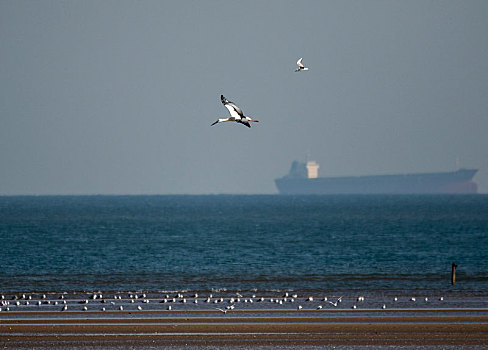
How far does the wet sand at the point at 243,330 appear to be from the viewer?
2331 centimetres

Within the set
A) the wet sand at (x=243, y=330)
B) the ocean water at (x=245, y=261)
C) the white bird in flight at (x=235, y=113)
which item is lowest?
the ocean water at (x=245, y=261)

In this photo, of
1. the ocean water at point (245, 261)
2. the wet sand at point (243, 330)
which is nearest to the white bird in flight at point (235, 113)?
the wet sand at point (243, 330)

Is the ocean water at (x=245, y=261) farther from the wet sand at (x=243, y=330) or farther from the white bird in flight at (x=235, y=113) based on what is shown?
the white bird in flight at (x=235, y=113)

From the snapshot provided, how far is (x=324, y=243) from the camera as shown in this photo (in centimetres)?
7562

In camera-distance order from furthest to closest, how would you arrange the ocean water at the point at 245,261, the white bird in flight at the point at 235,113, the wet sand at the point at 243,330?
the ocean water at the point at 245,261 < the wet sand at the point at 243,330 < the white bird in flight at the point at 235,113

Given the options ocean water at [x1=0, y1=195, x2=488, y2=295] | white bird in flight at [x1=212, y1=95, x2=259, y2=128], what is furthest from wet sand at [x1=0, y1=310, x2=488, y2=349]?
ocean water at [x1=0, y1=195, x2=488, y2=295]

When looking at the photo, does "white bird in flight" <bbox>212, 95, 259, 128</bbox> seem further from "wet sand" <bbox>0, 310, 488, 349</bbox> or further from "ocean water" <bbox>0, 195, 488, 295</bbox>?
"ocean water" <bbox>0, 195, 488, 295</bbox>

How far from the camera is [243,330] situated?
82.5ft

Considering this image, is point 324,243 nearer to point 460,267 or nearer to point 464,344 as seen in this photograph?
point 460,267

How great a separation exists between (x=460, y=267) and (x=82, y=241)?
4181 cm

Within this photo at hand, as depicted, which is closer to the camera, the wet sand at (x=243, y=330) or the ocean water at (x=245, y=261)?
the wet sand at (x=243, y=330)

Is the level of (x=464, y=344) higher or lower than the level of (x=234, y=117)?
lower

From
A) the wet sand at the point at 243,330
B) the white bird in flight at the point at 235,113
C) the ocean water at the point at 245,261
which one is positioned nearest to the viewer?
the white bird in flight at the point at 235,113

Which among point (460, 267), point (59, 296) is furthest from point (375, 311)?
point (460, 267)
